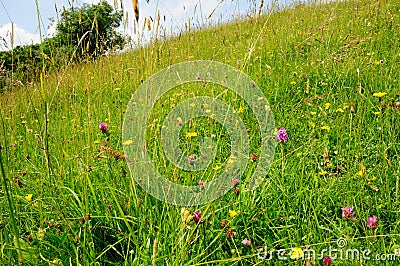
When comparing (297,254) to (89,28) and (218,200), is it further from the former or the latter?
(89,28)

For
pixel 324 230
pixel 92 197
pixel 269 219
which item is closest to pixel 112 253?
pixel 92 197

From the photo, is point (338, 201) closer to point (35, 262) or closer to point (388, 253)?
point (388, 253)

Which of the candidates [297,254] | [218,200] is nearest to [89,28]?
[218,200]

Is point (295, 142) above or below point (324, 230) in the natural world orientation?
above

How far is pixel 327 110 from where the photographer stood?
212cm

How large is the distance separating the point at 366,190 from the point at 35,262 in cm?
131
